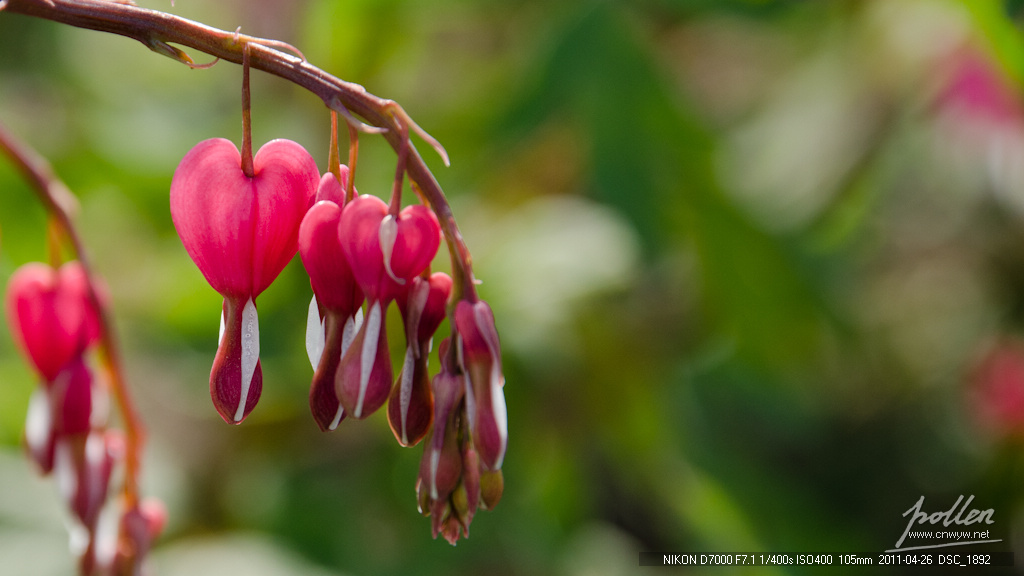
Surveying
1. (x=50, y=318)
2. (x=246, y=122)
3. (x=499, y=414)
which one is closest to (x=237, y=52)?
(x=246, y=122)

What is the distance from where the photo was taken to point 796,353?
1786mm

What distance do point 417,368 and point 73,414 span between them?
0.39m

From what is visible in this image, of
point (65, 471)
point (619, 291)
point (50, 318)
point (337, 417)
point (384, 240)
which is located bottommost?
point (619, 291)

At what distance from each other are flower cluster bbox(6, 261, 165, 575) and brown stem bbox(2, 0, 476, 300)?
300 mm

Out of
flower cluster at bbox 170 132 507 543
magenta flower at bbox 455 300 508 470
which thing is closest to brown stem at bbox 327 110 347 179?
flower cluster at bbox 170 132 507 543

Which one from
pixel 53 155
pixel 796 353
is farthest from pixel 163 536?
pixel 796 353

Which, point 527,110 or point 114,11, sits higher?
point 114,11

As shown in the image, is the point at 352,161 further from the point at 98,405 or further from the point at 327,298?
the point at 98,405

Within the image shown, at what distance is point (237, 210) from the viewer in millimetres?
476

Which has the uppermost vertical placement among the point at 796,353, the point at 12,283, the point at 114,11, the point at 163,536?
the point at 114,11

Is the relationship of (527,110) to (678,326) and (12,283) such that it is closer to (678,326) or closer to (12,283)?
(678,326)

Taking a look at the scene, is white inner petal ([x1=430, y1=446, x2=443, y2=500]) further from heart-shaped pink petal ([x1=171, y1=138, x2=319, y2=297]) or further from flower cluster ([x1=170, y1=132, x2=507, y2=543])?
heart-shaped pink petal ([x1=171, y1=138, x2=319, y2=297])

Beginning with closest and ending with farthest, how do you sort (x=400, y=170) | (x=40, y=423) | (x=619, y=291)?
(x=400, y=170)
(x=40, y=423)
(x=619, y=291)

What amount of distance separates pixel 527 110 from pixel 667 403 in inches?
26.5
